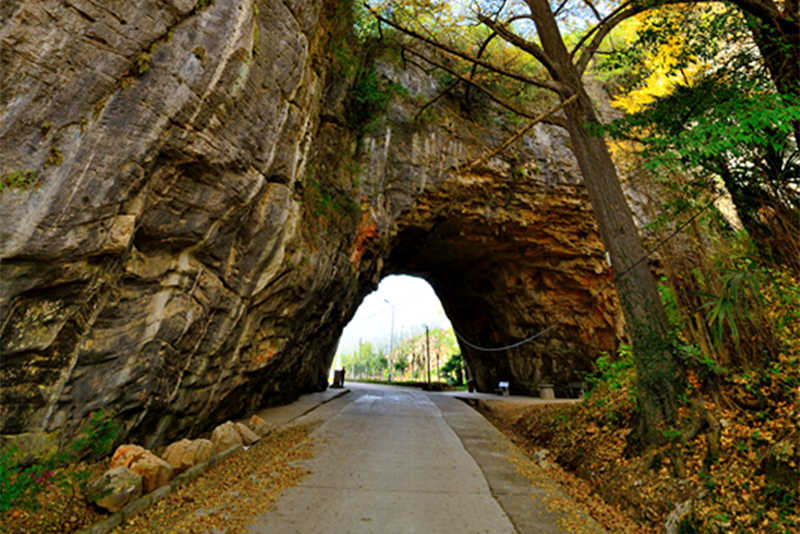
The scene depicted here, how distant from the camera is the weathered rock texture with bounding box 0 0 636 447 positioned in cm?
295

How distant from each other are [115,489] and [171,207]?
9.70 ft

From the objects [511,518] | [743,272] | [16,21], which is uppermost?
[16,21]

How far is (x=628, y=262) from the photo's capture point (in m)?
4.98

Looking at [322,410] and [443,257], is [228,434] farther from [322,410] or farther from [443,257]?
[443,257]

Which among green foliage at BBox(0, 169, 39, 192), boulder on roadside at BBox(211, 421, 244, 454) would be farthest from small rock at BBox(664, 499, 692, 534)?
green foliage at BBox(0, 169, 39, 192)

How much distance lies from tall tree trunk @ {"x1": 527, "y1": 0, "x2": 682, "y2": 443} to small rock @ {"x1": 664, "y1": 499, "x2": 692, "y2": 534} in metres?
1.16

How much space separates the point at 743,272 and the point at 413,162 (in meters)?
8.31

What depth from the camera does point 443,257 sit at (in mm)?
→ 15141

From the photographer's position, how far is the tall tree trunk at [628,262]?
4.31 m

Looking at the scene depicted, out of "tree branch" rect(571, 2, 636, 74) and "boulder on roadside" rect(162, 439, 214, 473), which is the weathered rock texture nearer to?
"boulder on roadside" rect(162, 439, 214, 473)

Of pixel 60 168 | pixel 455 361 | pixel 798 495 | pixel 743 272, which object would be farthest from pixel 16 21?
pixel 455 361

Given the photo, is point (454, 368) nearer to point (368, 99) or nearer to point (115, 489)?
point (368, 99)

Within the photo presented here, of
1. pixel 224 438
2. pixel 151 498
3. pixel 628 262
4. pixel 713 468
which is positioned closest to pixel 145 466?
pixel 151 498

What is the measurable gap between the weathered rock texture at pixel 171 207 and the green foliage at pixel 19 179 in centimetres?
4
